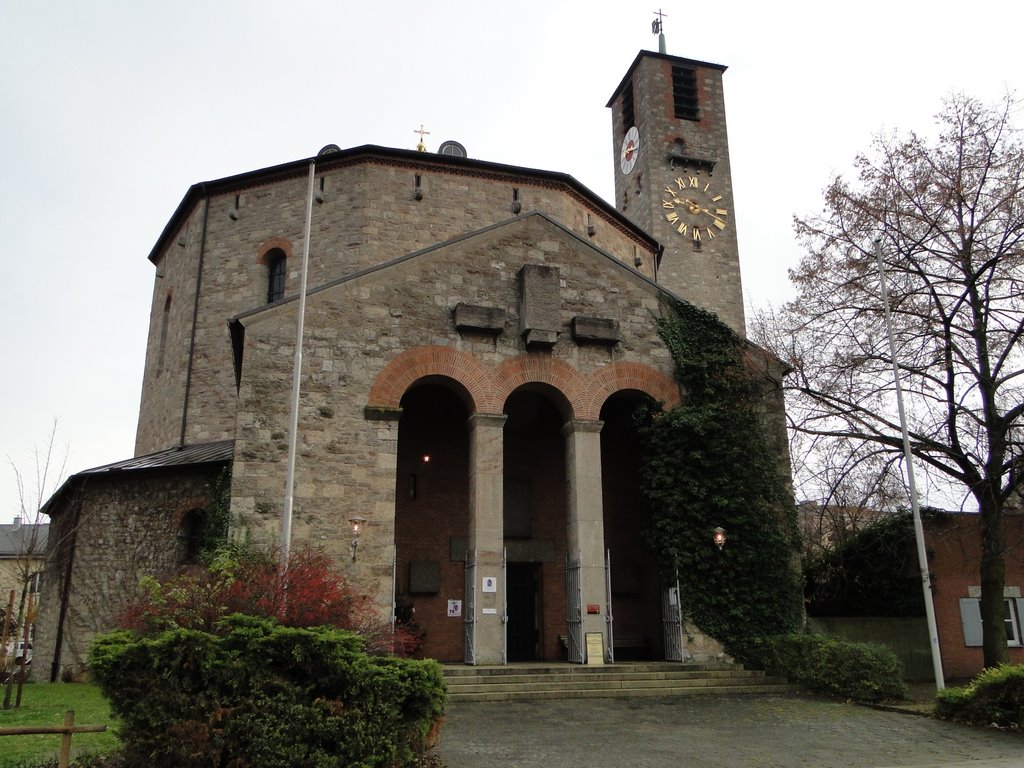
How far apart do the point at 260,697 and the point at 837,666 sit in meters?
11.4

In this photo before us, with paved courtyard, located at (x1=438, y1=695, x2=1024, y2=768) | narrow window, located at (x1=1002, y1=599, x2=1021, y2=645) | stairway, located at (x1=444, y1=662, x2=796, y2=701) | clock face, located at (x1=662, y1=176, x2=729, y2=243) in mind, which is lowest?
paved courtyard, located at (x1=438, y1=695, x2=1024, y2=768)

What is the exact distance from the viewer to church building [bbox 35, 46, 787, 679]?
1612 centimetres

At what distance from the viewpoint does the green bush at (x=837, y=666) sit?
14.8 meters

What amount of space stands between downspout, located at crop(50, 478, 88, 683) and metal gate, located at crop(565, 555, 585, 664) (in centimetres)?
1187

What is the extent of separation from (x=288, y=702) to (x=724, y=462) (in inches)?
488

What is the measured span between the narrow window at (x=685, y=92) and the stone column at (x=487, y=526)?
1042 inches

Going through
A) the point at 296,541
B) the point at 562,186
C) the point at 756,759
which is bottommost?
the point at 756,759

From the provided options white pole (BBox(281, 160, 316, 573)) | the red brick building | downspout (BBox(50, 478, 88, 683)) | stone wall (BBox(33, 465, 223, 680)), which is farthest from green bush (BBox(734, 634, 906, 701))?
downspout (BBox(50, 478, 88, 683))

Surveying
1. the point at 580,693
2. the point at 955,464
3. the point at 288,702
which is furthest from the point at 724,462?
the point at 288,702

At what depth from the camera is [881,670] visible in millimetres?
14922

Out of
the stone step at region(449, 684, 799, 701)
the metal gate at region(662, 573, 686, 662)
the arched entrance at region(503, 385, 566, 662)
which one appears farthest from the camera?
the arched entrance at region(503, 385, 566, 662)

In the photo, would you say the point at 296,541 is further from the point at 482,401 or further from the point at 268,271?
the point at 268,271

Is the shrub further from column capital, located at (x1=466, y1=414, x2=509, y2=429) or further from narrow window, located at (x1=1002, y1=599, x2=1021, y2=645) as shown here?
narrow window, located at (x1=1002, y1=599, x2=1021, y2=645)

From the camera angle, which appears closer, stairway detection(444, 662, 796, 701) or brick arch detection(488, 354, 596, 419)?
stairway detection(444, 662, 796, 701)
